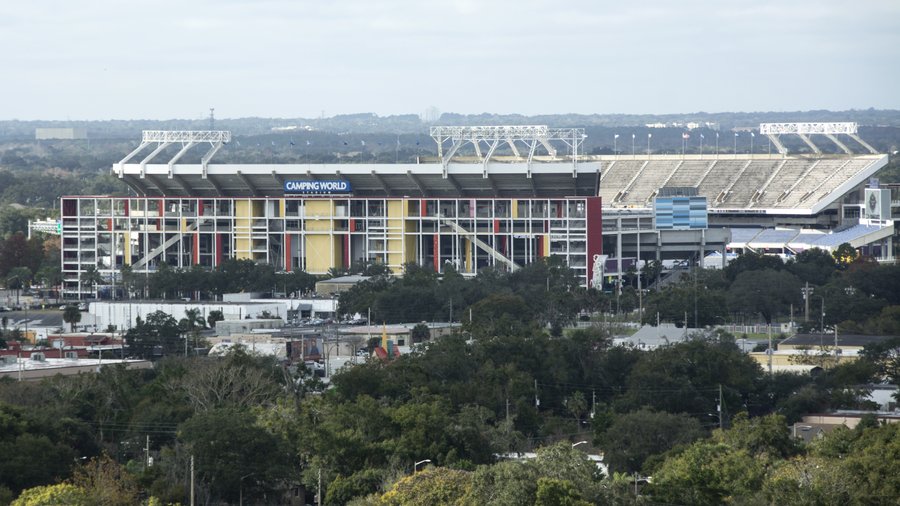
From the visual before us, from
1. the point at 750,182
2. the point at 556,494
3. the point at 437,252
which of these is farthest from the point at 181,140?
the point at 556,494

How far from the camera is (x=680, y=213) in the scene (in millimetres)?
120500

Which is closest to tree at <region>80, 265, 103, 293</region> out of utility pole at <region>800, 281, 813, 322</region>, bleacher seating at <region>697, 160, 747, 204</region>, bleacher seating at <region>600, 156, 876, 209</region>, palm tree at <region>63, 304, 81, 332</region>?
palm tree at <region>63, 304, 81, 332</region>

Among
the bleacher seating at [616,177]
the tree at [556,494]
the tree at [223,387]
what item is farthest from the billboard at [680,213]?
the tree at [556,494]

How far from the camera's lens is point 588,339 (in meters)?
72.1

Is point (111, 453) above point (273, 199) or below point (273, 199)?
below

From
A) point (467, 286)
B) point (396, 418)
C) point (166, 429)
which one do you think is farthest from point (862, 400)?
point (467, 286)

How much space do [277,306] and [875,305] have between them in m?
29.3

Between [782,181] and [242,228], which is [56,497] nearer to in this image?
[242,228]

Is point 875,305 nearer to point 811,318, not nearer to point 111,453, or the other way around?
point 811,318

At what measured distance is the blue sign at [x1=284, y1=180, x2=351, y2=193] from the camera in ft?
377

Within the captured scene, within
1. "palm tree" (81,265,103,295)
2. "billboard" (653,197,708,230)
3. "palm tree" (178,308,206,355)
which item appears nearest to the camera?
"palm tree" (178,308,206,355)

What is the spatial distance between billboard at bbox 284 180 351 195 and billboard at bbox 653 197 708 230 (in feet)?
64.6

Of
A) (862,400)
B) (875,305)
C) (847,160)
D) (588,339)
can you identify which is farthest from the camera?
(847,160)

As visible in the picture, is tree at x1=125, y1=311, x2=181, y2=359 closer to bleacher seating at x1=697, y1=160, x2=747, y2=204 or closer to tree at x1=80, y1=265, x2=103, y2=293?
tree at x1=80, y1=265, x2=103, y2=293
